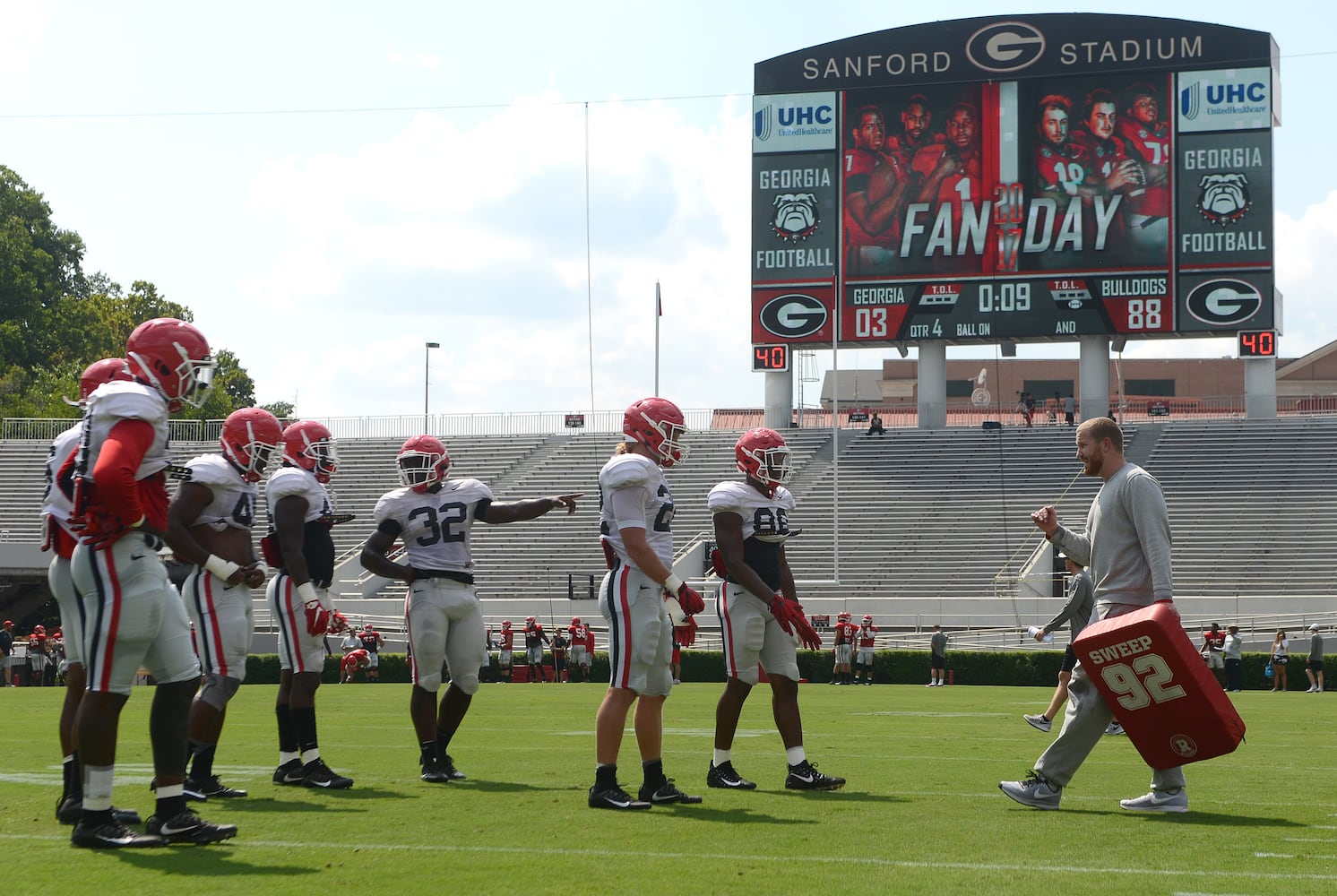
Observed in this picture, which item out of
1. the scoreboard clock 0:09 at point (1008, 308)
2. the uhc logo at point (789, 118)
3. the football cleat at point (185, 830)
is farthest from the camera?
the uhc logo at point (789, 118)

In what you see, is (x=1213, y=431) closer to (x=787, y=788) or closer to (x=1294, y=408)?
(x=1294, y=408)

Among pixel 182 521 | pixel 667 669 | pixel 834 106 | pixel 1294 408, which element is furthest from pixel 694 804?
pixel 1294 408

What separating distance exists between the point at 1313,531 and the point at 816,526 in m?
11.4

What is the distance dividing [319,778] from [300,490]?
5.03 feet

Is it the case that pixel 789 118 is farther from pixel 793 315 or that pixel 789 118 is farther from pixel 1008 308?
pixel 1008 308

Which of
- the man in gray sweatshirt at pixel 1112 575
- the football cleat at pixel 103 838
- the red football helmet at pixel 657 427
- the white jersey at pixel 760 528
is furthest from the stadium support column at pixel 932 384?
the football cleat at pixel 103 838

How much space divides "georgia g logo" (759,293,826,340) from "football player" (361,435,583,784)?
31.3 m

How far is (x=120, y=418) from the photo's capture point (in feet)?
18.6

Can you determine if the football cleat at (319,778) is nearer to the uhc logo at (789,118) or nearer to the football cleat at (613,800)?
the football cleat at (613,800)

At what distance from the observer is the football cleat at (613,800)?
6914 millimetres

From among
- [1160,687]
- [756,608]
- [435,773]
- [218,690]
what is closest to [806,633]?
[756,608]

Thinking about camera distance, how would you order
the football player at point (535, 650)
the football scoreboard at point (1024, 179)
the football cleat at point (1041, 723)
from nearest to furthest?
1. the football cleat at point (1041, 723)
2. the football player at point (535, 650)
3. the football scoreboard at point (1024, 179)

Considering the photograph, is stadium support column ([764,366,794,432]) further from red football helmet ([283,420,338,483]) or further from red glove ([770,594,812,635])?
red glove ([770,594,812,635])

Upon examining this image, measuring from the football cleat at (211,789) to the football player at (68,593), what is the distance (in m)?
0.67
